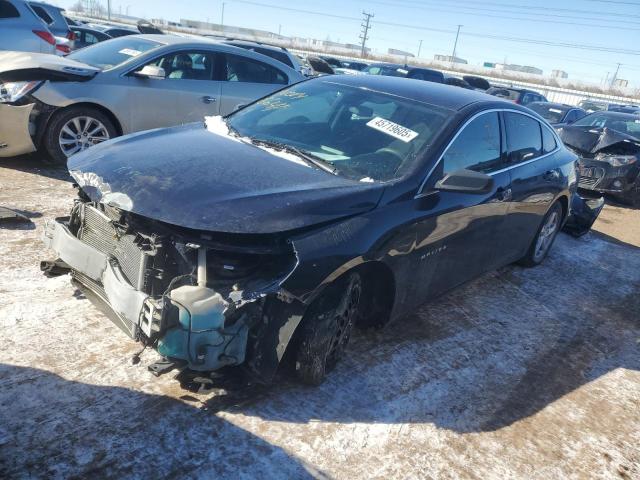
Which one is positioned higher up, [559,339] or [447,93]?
[447,93]

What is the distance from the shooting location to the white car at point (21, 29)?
29.3ft

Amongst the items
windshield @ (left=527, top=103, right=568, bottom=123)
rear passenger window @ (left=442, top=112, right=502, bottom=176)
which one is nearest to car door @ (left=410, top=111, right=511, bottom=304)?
rear passenger window @ (left=442, top=112, right=502, bottom=176)

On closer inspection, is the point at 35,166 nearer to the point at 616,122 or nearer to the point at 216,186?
the point at 216,186

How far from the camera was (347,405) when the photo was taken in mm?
3053

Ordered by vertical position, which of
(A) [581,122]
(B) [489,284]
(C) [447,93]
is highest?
(C) [447,93]

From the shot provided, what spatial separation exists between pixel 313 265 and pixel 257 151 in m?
1.13

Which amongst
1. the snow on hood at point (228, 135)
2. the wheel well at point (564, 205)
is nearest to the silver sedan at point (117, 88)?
the snow on hood at point (228, 135)

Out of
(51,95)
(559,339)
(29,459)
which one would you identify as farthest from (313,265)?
(51,95)

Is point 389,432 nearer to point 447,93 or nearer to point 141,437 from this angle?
point 141,437

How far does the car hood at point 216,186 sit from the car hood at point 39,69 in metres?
3.05

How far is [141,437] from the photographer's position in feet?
8.41

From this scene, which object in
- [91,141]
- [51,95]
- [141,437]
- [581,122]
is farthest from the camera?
[581,122]

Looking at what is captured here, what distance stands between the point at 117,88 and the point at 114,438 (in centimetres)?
486

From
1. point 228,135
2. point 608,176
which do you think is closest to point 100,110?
point 228,135
